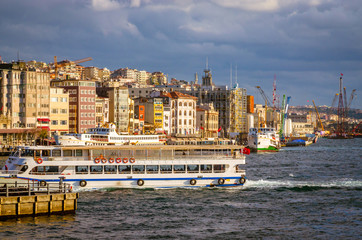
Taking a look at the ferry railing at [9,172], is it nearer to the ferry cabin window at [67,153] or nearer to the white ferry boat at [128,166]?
the white ferry boat at [128,166]

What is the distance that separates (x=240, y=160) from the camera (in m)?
57.5

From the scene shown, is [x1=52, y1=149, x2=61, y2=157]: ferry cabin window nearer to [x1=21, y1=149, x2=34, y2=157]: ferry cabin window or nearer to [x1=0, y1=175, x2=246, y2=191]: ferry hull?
[x1=21, y1=149, x2=34, y2=157]: ferry cabin window

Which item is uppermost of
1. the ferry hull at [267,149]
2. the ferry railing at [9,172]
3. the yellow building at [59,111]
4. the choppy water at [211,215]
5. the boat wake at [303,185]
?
the yellow building at [59,111]

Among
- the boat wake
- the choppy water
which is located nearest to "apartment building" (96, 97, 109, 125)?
the boat wake

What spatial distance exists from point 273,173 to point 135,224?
1630 inches

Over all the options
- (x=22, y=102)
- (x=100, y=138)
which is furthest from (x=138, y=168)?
(x=22, y=102)

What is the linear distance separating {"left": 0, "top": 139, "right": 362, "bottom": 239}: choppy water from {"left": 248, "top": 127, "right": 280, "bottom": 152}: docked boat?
85387 mm

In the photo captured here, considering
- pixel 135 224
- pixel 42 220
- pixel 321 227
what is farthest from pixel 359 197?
pixel 42 220

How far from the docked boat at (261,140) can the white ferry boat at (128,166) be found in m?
90.3

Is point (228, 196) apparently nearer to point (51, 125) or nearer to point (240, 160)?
point (240, 160)

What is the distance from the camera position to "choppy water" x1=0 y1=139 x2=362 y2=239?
3894 cm

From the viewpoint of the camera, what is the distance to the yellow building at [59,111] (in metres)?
131

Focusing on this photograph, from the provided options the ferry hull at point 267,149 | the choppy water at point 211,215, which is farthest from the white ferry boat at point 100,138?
the ferry hull at point 267,149

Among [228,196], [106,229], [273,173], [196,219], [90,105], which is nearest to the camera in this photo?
[106,229]
